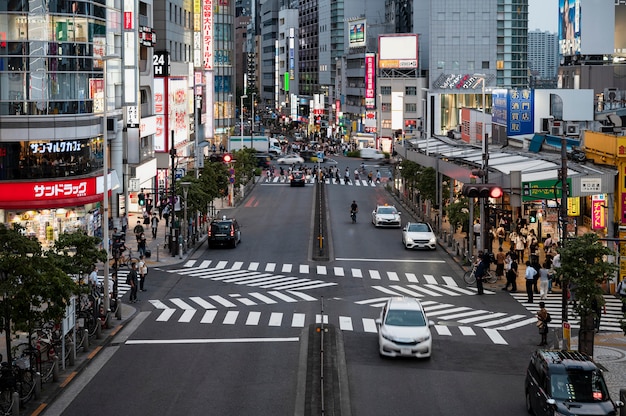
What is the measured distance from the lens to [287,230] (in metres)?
71.4

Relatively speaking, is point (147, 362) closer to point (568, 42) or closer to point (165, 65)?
point (165, 65)

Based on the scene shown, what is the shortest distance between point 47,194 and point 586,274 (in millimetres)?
35110

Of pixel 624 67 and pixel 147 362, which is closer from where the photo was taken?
pixel 147 362

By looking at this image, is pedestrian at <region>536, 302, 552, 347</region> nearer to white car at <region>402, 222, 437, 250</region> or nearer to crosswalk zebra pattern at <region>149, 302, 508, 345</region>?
crosswalk zebra pattern at <region>149, 302, 508, 345</region>

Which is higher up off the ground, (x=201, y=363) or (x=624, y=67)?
(x=624, y=67)

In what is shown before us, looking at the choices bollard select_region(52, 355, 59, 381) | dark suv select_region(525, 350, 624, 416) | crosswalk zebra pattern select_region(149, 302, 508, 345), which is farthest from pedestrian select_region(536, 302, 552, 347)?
bollard select_region(52, 355, 59, 381)

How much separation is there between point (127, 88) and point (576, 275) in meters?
46.6

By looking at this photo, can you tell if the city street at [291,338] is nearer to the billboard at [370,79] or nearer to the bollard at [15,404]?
the bollard at [15,404]

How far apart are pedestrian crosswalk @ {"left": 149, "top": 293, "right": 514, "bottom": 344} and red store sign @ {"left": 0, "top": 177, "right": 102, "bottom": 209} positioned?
668 inches

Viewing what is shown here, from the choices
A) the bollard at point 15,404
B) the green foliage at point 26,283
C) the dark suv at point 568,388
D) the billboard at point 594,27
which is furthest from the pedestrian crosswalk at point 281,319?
the billboard at point 594,27

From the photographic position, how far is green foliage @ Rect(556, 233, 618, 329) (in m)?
32.1

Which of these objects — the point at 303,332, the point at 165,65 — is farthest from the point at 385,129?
the point at 303,332

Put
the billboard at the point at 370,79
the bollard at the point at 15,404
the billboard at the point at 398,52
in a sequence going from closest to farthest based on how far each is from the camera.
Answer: the bollard at the point at 15,404 < the billboard at the point at 398,52 < the billboard at the point at 370,79

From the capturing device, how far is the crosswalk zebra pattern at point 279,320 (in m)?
37.8
